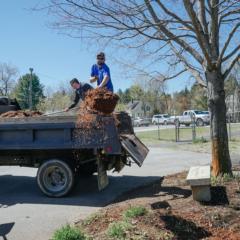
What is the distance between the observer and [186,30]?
994 centimetres

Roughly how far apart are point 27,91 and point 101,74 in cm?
6818

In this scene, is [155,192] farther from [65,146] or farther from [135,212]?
[135,212]

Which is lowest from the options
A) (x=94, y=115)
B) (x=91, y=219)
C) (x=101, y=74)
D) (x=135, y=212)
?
(x=91, y=219)

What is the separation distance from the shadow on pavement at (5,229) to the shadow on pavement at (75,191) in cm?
154

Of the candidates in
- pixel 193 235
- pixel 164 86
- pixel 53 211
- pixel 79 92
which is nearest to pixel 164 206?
pixel 193 235

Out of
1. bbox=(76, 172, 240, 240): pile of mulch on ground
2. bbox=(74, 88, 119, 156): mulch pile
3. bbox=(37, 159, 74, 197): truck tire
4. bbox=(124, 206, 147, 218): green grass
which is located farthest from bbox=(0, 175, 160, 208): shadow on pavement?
bbox=(124, 206, 147, 218): green grass

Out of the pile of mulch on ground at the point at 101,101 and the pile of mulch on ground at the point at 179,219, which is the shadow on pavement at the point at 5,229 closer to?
the pile of mulch on ground at the point at 179,219

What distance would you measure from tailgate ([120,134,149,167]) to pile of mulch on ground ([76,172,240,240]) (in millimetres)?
1054

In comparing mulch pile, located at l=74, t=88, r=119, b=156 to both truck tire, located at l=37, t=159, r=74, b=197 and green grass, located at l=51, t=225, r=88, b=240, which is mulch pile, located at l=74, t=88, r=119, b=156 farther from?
green grass, located at l=51, t=225, r=88, b=240

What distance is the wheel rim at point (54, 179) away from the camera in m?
9.48

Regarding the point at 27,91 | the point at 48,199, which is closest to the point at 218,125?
the point at 48,199

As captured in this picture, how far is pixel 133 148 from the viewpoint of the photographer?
9.36m

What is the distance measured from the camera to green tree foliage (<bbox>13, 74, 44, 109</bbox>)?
247 feet

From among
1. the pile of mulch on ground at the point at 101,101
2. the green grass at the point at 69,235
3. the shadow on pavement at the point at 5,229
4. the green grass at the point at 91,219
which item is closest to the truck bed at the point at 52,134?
the pile of mulch on ground at the point at 101,101
